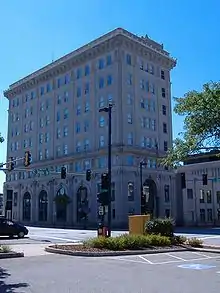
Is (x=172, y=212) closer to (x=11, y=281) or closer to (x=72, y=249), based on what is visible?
(x=72, y=249)

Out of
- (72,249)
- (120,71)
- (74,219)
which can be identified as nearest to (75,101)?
(120,71)

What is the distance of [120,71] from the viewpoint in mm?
74688

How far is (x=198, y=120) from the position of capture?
18.7 m

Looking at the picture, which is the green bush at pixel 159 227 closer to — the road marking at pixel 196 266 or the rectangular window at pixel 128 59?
the road marking at pixel 196 266

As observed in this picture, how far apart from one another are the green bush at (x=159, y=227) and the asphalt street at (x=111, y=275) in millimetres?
5586

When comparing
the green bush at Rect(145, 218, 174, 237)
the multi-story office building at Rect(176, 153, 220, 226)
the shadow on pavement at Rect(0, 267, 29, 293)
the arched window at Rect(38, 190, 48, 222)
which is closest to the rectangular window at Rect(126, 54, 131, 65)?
the multi-story office building at Rect(176, 153, 220, 226)

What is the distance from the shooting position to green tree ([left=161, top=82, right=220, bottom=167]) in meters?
18.3

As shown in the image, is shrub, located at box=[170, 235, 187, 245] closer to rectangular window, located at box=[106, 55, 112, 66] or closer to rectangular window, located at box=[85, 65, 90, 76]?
rectangular window, located at box=[106, 55, 112, 66]

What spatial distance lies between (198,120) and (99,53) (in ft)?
205

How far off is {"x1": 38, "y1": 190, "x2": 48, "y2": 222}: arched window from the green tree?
70.8m

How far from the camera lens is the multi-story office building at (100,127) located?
72.9 meters

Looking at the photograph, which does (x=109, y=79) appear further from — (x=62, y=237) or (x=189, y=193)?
(x=62, y=237)

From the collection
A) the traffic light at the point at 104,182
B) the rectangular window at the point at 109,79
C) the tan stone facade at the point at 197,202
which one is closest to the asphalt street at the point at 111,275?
the traffic light at the point at 104,182

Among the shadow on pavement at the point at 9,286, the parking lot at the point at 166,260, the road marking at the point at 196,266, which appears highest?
the shadow on pavement at the point at 9,286
